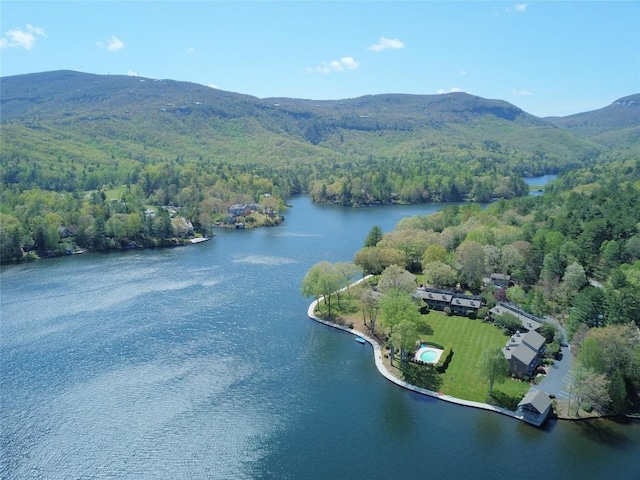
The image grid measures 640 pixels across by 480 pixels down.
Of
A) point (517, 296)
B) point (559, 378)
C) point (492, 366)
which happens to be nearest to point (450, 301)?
point (517, 296)

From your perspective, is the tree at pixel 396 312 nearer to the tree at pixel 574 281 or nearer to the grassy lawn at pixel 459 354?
the grassy lawn at pixel 459 354

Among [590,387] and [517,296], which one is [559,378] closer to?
[590,387]

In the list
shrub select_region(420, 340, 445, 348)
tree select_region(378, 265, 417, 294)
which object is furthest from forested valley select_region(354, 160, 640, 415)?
shrub select_region(420, 340, 445, 348)

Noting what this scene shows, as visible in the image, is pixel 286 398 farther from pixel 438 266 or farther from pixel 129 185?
pixel 129 185

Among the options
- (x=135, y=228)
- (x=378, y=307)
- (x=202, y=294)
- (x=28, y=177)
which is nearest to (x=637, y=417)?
(x=378, y=307)

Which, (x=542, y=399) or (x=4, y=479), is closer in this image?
(x=4, y=479)

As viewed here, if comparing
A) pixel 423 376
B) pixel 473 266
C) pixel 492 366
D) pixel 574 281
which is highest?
pixel 574 281

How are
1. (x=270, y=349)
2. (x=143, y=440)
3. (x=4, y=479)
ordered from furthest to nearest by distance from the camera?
(x=270, y=349) < (x=143, y=440) < (x=4, y=479)
